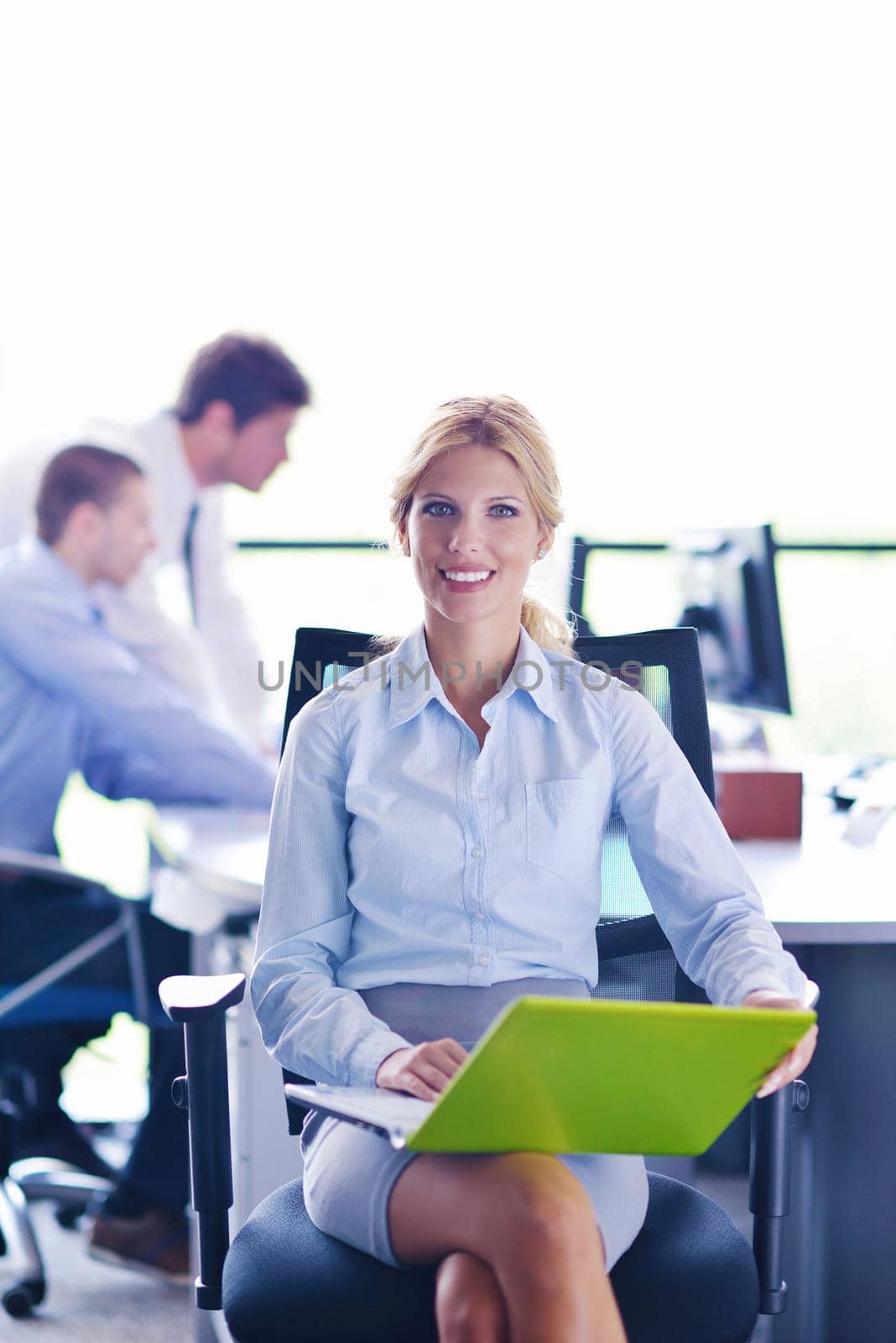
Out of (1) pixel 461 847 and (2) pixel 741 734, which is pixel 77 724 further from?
(1) pixel 461 847

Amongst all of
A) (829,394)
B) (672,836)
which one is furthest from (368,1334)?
(829,394)

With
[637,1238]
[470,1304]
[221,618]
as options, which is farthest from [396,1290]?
[221,618]

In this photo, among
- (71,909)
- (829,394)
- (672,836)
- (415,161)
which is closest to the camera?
(672,836)

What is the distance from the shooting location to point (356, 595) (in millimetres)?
6750

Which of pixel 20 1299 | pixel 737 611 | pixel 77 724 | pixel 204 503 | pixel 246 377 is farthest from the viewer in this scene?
pixel 204 503

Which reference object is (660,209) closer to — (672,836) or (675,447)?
(675,447)

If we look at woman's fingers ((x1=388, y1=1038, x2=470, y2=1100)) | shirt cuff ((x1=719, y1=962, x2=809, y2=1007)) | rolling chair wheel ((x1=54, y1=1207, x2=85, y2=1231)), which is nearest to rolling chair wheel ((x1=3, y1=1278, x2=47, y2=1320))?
rolling chair wheel ((x1=54, y1=1207, x2=85, y2=1231))

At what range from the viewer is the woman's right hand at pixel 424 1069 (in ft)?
3.93

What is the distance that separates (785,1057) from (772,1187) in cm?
24

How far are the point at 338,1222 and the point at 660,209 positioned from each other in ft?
20.3

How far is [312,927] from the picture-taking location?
1.40 m

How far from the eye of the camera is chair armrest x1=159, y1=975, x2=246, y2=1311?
135 cm

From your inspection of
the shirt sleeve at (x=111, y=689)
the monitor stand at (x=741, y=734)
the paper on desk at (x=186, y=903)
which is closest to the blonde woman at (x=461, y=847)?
the paper on desk at (x=186, y=903)

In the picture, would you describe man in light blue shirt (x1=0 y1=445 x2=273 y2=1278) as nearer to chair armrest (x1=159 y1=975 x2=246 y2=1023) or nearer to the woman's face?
chair armrest (x1=159 y1=975 x2=246 y2=1023)
